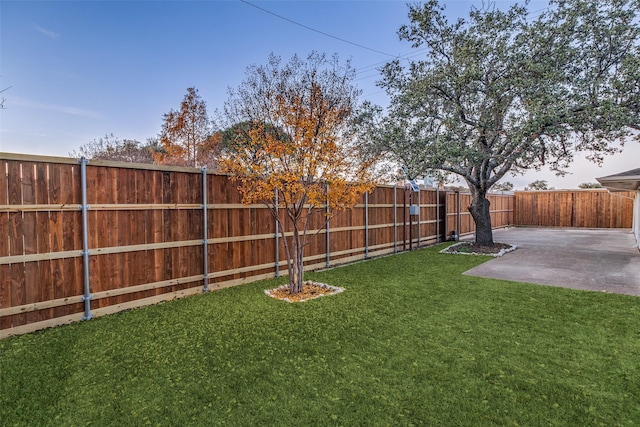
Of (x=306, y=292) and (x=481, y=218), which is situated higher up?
(x=481, y=218)

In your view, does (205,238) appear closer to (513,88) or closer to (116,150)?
(513,88)

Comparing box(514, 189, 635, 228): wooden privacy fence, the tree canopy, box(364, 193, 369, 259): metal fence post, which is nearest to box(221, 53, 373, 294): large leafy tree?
box(364, 193, 369, 259): metal fence post

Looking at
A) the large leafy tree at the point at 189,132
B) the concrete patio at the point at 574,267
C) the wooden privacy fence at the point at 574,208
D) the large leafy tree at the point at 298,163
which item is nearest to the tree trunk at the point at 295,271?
the large leafy tree at the point at 298,163

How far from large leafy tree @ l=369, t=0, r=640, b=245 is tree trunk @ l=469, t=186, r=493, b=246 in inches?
23.5

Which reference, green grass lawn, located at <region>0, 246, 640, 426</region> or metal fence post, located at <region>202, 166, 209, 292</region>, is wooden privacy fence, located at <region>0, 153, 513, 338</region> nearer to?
metal fence post, located at <region>202, 166, 209, 292</region>

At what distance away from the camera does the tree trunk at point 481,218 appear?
9883 millimetres

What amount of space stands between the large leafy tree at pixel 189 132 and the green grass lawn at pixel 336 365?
10821mm

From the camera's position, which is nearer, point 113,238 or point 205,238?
point 113,238

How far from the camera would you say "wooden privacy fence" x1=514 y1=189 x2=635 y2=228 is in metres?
17.0

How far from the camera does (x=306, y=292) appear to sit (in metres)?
5.14

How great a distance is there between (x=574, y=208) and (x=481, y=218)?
477 inches

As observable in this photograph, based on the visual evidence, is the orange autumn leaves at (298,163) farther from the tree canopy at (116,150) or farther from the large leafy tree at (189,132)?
the tree canopy at (116,150)

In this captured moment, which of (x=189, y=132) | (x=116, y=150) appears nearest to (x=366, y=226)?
(x=189, y=132)

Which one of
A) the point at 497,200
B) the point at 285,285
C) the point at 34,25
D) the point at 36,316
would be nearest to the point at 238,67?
the point at 34,25
